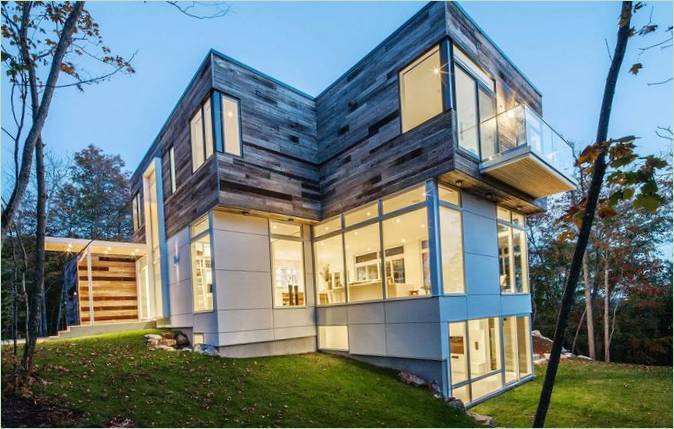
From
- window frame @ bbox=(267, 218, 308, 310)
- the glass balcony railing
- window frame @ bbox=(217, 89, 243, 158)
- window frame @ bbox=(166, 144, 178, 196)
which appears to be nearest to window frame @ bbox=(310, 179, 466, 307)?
window frame @ bbox=(267, 218, 308, 310)

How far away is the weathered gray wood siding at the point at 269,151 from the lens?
9453mm

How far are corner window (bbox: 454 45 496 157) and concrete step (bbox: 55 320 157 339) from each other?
1065 cm

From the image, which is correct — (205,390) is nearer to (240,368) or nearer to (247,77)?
(240,368)

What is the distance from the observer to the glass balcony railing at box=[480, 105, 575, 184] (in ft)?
27.6

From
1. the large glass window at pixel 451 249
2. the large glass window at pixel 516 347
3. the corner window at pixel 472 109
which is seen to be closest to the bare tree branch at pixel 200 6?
the corner window at pixel 472 109

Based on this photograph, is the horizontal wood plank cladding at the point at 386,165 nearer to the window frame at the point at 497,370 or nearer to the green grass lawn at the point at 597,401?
the window frame at the point at 497,370

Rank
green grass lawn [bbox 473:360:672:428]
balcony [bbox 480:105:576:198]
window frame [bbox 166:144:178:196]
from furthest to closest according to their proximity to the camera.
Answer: window frame [bbox 166:144:178:196] < balcony [bbox 480:105:576:198] < green grass lawn [bbox 473:360:672:428]

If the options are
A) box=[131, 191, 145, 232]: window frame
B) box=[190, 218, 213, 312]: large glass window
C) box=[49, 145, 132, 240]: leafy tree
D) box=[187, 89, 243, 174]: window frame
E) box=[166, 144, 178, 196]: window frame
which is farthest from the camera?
box=[49, 145, 132, 240]: leafy tree

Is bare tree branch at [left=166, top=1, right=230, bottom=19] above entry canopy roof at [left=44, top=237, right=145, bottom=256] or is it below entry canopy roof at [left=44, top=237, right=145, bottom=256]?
above

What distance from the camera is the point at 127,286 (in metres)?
15.0

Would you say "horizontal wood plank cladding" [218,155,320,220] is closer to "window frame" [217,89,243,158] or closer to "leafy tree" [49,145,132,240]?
"window frame" [217,89,243,158]

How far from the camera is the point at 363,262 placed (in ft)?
32.5

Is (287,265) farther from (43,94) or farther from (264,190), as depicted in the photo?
(43,94)

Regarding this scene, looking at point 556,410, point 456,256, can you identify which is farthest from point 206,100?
point 556,410
